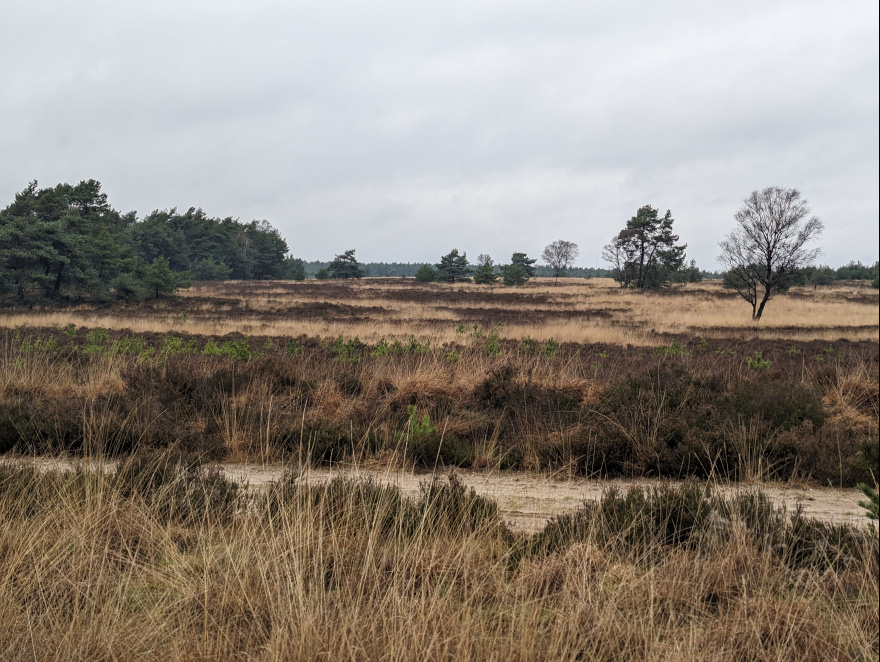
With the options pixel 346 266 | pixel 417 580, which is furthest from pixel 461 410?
pixel 346 266

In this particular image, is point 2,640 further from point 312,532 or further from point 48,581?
point 312,532

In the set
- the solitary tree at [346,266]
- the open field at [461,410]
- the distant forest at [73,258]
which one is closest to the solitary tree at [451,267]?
the solitary tree at [346,266]

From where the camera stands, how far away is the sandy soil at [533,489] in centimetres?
505

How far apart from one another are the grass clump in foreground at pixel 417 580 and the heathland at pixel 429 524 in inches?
0.8

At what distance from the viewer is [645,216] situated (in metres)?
61.5

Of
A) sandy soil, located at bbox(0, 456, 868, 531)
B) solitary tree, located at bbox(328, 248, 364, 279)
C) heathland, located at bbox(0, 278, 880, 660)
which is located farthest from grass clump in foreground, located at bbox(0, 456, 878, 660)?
solitary tree, located at bbox(328, 248, 364, 279)

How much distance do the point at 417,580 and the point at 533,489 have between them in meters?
2.48

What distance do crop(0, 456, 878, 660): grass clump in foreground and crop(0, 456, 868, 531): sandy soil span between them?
0.51 meters

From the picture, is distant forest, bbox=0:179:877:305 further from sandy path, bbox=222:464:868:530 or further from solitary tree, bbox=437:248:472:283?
solitary tree, bbox=437:248:472:283

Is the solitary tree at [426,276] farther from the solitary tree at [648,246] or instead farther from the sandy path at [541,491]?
the sandy path at [541,491]

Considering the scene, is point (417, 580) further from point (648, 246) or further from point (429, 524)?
point (648, 246)

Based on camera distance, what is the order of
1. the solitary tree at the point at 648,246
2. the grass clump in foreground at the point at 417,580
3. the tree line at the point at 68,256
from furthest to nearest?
the solitary tree at the point at 648,246 → the tree line at the point at 68,256 → the grass clump in foreground at the point at 417,580

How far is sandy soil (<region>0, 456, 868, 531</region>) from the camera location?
5055 mm

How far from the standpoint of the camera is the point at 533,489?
19.3 ft
